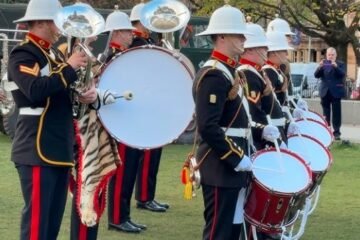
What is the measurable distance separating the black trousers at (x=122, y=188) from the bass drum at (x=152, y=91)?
130 centimetres

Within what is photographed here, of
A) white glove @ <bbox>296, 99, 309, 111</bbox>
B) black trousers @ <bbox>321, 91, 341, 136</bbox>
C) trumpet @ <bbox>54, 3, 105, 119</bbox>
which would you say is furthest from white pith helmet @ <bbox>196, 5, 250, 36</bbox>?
black trousers @ <bbox>321, 91, 341, 136</bbox>

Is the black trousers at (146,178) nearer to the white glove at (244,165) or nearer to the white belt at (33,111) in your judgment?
the white glove at (244,165)

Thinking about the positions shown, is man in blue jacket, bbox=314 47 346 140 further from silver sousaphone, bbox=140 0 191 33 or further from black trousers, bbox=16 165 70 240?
black trousers, bbox=16 165 70 240

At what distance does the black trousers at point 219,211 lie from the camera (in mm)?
5492

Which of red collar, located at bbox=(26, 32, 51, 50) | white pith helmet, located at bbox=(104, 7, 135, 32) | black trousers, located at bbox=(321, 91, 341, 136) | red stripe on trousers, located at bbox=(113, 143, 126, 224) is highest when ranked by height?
red collar, located at bbox=(26, 32, 51, 50)

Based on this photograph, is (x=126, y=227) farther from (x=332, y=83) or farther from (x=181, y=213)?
(x=332, y=83)

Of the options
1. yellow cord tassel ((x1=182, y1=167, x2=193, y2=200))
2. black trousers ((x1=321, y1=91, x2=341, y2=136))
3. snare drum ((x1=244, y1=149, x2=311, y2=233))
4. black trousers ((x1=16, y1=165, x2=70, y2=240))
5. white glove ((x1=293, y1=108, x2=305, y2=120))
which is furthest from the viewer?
black trousers ((x1=321, y1=91, x2=341, y2=136))

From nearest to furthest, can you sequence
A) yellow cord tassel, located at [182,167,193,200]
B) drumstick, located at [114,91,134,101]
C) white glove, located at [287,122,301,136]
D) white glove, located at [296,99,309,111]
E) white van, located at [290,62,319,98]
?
yellow cord tassel, located at [182,167,193,200]
drumstick, located at [114,91,134,101]
white glove, located at [287,122,301,136]
white glove, located at [296,99,309,111]
white van, located at [290,62,319,98]

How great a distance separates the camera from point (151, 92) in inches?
260

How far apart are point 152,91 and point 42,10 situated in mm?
1651

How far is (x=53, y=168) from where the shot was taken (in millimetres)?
5227

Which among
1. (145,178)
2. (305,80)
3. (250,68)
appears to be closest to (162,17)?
(250,68)

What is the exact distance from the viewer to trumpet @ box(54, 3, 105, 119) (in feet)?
16.7

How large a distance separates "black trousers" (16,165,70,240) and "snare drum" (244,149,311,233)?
48.4 inches
